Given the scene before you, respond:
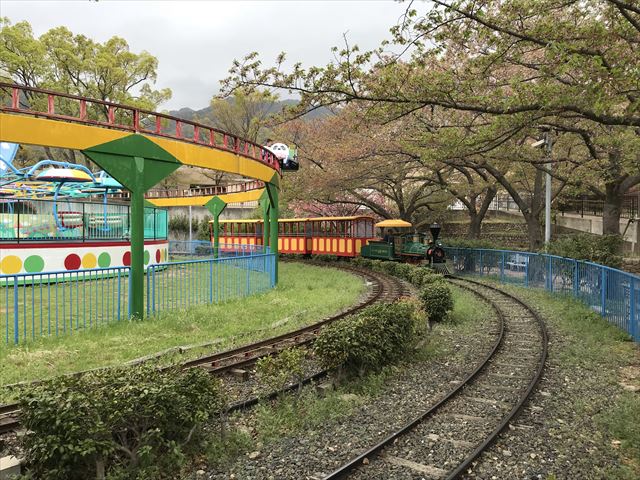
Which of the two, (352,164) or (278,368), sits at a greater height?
(352,164)

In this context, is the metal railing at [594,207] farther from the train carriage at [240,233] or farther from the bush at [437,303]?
the bush at [437,303]

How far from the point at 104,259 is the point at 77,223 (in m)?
3.14

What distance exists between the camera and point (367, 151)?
22.2 meters

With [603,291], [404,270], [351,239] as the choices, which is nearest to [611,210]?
[404,270]

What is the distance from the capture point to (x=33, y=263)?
16375mm

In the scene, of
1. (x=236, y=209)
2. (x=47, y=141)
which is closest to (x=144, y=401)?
(x=47, y=141)

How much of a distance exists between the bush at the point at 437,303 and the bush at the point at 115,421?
24.9 feet

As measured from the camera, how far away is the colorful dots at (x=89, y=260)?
1781 centimetres

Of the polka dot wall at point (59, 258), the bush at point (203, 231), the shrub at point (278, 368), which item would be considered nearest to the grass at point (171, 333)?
the shrub at point (278, 368)

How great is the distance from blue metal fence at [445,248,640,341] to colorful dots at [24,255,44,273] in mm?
18083

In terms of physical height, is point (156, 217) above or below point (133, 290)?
above

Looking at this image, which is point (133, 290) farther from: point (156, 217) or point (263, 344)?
point (156, 217)

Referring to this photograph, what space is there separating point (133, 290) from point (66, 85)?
1145 inches

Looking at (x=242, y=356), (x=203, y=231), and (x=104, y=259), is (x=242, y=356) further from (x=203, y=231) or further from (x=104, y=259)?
(x=203, y=231)
